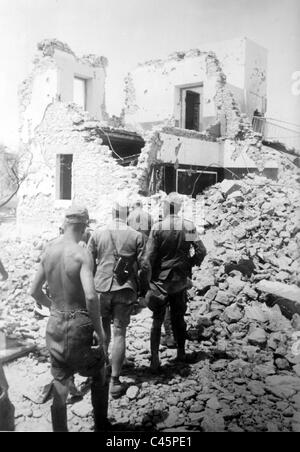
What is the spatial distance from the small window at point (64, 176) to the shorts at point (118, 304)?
26.7 ft

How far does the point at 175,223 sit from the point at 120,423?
2.00 metres

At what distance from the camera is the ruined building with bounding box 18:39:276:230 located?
35.0ft

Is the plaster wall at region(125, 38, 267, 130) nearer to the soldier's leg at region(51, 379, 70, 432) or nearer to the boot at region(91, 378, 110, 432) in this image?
the boot at region(91, 378, 110, 432)

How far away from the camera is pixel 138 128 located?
60.5 ft

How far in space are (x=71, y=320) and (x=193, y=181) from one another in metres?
11.4

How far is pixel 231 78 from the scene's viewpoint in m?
17.9

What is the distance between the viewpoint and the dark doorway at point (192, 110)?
16981 millimetres

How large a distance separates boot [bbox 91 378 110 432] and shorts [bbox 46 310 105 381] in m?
0.14

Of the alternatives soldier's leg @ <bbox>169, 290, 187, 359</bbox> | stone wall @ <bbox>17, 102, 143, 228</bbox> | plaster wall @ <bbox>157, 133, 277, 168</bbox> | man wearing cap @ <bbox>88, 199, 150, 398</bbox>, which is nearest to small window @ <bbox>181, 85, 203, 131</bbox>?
plaster wall @ <bbox>157, 133, 277, 168</bbox>

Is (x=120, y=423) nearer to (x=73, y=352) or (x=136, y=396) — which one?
(x=136, y=396)

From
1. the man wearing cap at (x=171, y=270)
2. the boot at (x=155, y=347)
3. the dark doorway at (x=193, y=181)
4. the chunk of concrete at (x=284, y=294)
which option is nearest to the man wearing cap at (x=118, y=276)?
the man wearing cap at (x=171, y=270)

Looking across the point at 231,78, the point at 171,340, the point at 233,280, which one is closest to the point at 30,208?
the point at 233,280

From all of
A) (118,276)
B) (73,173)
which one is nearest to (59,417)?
(118,276)

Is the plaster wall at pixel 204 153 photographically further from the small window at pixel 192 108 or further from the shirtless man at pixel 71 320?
the shirtless man at pixel 71 320
